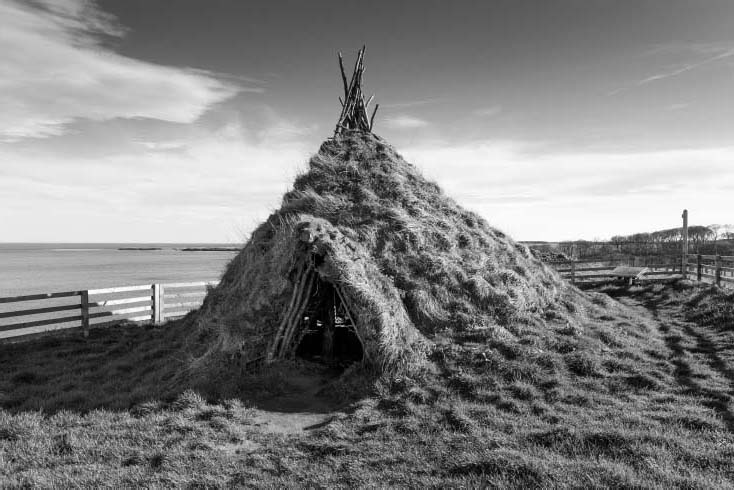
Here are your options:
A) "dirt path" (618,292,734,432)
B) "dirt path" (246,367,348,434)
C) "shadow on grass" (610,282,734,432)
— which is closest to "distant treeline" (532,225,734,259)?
"shadow on grass" (610,282,734,432)

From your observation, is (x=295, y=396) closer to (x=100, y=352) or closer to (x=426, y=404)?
(x=426, y=404)

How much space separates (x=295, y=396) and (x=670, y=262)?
20.8 m

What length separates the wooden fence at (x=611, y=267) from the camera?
67.7 feet

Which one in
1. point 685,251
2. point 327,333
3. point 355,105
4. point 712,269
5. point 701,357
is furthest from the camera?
point 685,251

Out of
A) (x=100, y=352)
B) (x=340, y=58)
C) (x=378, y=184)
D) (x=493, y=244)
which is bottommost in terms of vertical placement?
(x=100, y=352)

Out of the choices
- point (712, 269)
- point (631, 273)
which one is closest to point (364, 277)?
point (631, 273)

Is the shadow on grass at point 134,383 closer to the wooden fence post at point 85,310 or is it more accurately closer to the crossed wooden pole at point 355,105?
the wooden fence post at point 85,310

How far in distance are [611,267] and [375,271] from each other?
1817 cm

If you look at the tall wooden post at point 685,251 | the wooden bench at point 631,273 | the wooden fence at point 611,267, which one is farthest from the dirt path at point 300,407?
the tall wooden post at point 685,251

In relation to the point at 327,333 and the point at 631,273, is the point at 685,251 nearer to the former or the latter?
the point at 631,273

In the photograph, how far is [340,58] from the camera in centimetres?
1265

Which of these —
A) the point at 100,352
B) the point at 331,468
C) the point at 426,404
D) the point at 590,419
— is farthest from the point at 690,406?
the point at 100,352

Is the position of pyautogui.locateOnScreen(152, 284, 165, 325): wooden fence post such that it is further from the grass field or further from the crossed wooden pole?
the crossed wooden pole

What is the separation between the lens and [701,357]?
9.09 meters
